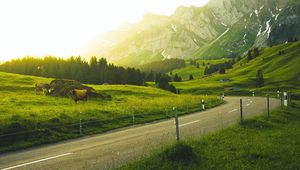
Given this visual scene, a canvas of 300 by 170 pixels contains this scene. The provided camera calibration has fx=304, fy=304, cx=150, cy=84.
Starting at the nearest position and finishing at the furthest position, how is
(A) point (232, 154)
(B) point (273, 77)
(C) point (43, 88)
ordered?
(A) point (232, 154) → (C) point (43, 88) → (B) point (273, 77)

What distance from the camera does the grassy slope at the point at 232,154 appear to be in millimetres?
10688

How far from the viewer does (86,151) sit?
1573 centimetres

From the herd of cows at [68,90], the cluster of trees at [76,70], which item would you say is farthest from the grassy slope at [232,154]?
the cluster of trees at [76,70]

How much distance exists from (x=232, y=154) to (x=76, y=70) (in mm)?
120121

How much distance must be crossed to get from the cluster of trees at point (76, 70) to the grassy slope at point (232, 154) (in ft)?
362

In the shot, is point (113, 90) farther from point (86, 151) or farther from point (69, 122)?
point (86, 151)

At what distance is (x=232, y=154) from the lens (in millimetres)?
12367

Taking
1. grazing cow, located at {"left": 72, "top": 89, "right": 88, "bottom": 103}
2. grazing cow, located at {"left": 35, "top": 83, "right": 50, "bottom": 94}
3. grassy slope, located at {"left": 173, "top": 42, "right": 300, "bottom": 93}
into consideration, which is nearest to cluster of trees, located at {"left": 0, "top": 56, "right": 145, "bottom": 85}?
grassy slope, located at {"left": 173, "top": 42, "right": 300, "bottom": 93}

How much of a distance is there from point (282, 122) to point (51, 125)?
1814 cm

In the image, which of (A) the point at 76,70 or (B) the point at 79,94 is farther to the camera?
(A) the point at 76,70

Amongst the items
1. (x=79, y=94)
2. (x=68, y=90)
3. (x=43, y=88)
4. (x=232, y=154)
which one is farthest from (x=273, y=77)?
(x=232, y=154)

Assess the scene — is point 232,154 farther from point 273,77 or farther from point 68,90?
point 273,77

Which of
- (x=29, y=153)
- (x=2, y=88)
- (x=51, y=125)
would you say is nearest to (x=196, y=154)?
(x=29, y=153)

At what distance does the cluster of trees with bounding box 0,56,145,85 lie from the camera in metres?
124
